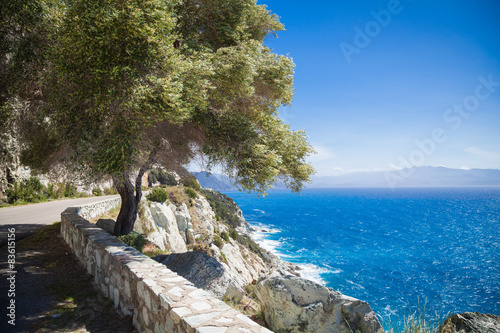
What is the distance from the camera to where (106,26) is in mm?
6594

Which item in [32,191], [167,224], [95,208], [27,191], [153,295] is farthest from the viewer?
[32,191]

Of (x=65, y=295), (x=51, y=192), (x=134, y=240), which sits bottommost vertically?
(x=65, y=295)

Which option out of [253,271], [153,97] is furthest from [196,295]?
[253,271]

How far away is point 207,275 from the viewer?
25.9 ft

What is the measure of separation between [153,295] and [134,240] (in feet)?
24.9

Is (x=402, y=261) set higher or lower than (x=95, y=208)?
lower

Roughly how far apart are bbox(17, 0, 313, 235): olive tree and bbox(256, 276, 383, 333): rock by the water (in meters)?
3.43

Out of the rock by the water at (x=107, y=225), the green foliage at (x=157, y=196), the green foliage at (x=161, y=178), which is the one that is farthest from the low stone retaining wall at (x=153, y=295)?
the green foliage at (x=161, y=178)

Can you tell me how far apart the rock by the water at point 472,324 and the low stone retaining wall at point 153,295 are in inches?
152

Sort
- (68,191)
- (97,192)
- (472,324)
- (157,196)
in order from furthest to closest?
(97,192) < (68,191) < (157,196) < (472,324)

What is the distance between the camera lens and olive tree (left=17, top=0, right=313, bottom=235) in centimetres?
678

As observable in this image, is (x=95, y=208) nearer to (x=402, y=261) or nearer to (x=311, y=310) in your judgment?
(x=311, y=310)

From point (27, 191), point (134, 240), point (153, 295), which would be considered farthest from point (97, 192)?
point (153, 295)

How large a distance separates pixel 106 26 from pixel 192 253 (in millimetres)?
6977
